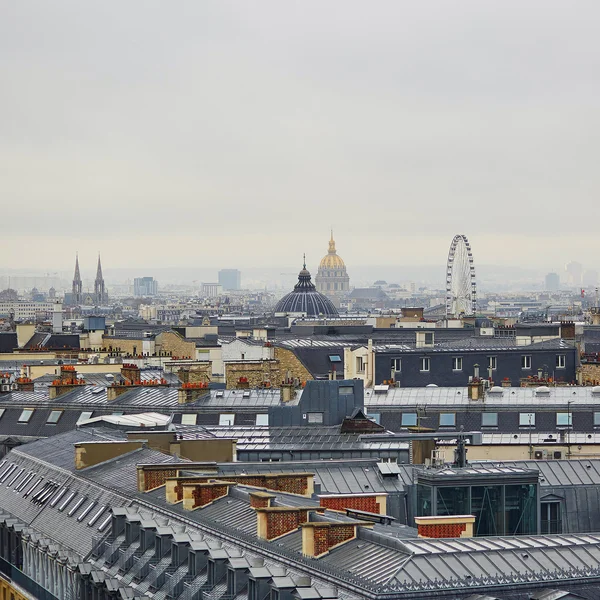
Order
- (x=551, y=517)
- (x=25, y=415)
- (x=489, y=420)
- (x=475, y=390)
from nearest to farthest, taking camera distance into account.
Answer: (x=551, y=517), (x=489, y=420), (x=475, y=390), (x=25, y=415)

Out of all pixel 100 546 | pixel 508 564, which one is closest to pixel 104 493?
pixel 100 546

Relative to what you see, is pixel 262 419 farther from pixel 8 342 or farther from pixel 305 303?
pixel 305 303

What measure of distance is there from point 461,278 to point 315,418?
14168 cm

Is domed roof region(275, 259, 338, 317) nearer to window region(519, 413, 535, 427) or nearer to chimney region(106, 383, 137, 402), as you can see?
chimney region(106, 383, 137, 402)

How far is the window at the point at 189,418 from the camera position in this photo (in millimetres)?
56406

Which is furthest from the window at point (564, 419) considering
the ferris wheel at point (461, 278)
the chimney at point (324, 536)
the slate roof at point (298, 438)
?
the ferris wheel at point (461, 278)

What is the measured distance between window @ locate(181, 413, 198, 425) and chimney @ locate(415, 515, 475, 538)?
2851 cm

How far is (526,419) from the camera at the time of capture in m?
56.8

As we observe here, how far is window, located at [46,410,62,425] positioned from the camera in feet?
197

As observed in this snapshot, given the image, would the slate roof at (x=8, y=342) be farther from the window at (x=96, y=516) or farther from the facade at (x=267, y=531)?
the window at (x=96, y=516)

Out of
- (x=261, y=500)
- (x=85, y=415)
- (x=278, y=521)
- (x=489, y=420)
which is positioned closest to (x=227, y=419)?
(x=85, y=415)

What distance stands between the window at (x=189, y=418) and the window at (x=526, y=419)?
910cm

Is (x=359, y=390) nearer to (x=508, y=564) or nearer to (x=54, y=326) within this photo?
(x=508, y=564)

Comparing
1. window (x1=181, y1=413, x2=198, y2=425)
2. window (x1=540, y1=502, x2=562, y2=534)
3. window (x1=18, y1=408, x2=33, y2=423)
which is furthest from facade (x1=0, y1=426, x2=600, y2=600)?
window (x1=18, y1=408, x2=33, y2=423)
